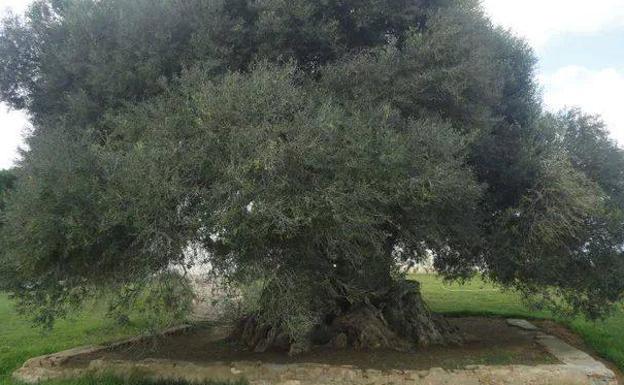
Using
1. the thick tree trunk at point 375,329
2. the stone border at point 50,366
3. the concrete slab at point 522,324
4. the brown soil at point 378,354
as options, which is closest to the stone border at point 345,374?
the stone border at point 50,366

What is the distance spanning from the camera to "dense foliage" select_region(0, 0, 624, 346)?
24.0 ft

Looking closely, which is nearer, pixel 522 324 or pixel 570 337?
pixel 570 337

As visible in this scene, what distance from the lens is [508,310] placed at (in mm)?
17031

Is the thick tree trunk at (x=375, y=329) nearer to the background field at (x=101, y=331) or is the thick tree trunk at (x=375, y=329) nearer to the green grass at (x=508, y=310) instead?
the green grass at (x=508, y=310)

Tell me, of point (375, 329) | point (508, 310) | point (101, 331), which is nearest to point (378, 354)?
point (375, 329)

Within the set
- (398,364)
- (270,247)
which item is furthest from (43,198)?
(398,364)

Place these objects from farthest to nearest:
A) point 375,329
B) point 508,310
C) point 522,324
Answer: point 508,310, point 522,324, point 375,329

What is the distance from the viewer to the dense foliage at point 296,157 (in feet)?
24.0

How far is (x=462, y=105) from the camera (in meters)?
9.38

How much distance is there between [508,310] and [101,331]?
40.0 ft

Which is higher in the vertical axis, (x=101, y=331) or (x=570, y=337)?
(x=101, y=331)

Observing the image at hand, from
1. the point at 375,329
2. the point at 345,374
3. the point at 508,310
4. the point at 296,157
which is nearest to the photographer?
the point at 296,157

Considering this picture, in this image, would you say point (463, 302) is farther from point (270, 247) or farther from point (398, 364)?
point (270, 247)

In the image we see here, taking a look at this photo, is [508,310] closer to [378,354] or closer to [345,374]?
[378,354]
